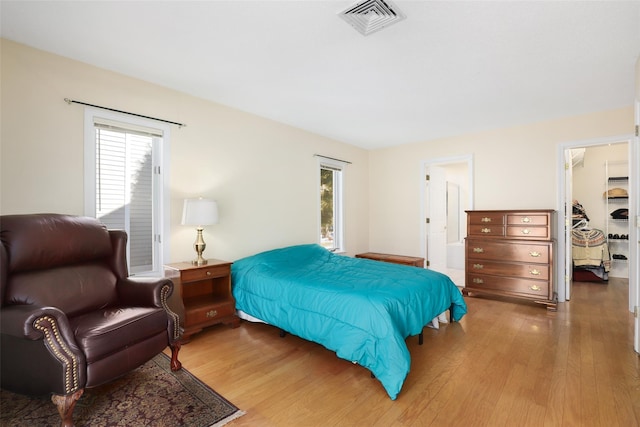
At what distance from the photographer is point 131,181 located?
2920 millimetres

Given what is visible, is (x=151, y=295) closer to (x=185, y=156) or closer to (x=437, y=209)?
(x=185, y=156)

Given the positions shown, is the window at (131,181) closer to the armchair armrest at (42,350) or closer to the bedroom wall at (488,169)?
the armchair armrest at (42,350)

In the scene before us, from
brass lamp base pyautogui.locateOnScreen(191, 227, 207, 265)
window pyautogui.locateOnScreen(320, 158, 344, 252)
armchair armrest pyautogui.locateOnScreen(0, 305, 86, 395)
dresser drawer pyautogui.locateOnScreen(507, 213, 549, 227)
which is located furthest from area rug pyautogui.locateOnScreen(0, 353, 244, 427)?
dresser drawer pyautogui.locateOnScreen(507, 213, 549, 227)

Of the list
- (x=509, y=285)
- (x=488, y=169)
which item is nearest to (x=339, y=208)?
(x=488, y=169)

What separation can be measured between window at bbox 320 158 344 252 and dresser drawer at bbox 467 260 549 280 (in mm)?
2053

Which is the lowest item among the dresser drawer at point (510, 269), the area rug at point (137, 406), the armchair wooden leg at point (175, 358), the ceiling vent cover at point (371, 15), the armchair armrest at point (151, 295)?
the area rug at point (137, 406)

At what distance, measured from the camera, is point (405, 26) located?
81.8 inches

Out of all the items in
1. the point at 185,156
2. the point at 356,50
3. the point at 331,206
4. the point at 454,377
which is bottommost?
the point at 454,377

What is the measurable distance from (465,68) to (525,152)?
229 centimetres

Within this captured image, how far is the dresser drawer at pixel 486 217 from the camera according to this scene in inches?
158

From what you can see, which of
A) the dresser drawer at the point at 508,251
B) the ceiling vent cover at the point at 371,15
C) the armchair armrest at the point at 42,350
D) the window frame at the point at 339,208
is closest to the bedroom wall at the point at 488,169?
the dresser drawer at the point at 508,251

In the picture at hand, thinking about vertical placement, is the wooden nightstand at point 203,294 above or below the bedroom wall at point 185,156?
below

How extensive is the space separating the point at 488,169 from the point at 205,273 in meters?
4.15

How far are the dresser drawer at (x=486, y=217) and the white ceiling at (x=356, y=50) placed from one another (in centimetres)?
133
